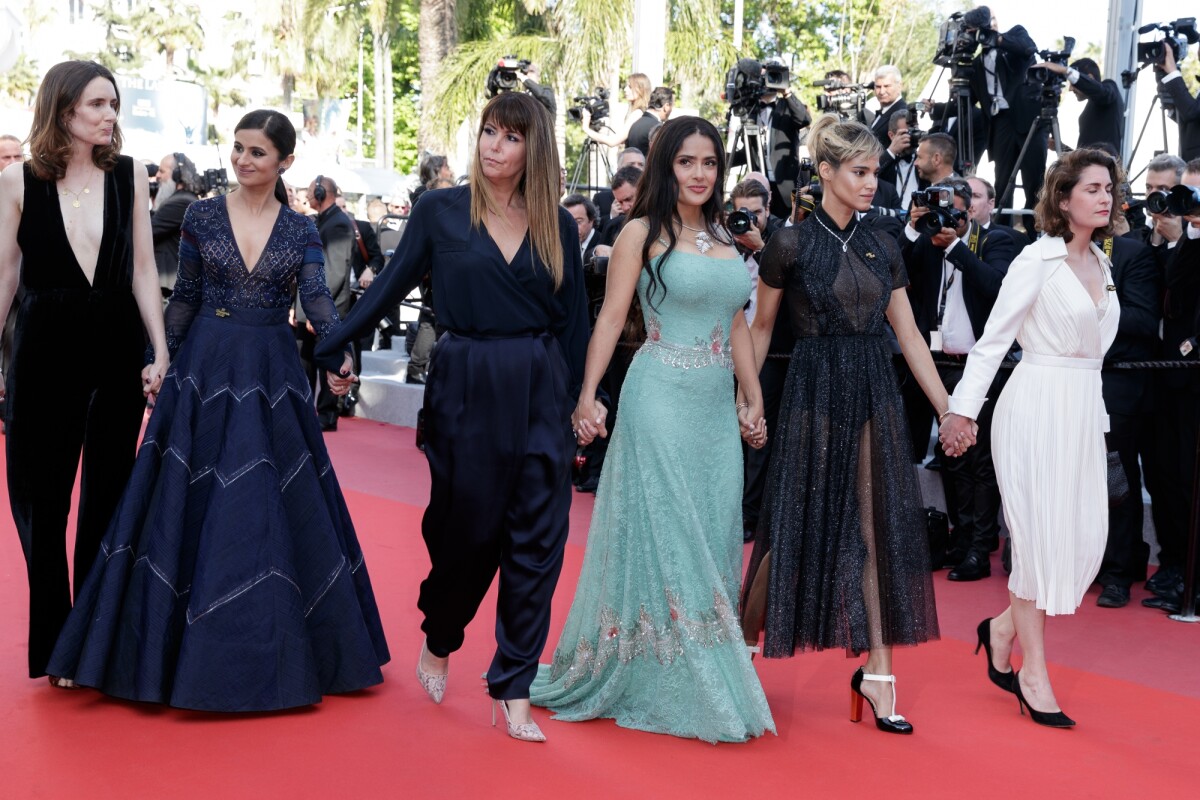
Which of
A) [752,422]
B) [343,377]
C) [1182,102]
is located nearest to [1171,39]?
[1182,102]

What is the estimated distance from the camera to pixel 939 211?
6121mm

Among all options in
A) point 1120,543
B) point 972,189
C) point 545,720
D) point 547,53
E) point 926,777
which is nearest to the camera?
point 926,777

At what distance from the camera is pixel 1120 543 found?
21.0 feet

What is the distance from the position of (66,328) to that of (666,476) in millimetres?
1986

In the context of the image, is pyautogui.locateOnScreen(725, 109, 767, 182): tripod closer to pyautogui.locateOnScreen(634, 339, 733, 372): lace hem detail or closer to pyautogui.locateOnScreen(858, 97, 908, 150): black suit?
pyautogui.locateOnScreen(858, 97, 908, 150): black suit

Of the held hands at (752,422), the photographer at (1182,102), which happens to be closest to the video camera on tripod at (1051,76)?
the photographer at (1182,102)

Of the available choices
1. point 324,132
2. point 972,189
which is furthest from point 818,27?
point 972,189

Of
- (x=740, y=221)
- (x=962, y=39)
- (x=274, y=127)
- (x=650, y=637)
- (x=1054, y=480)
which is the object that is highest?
(x=962, y=39)

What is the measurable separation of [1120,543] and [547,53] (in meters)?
15.6

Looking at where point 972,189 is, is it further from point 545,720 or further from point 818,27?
point 818,27

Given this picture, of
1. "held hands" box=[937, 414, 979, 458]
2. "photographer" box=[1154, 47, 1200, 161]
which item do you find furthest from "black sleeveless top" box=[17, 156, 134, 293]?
"photographer" box=[1154, 47, 1200, 161]

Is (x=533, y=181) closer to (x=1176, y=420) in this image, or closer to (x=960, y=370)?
(x=960, y=370)

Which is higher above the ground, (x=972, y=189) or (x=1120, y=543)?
(x=972, y=189)

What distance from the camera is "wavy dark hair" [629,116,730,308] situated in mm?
4414
